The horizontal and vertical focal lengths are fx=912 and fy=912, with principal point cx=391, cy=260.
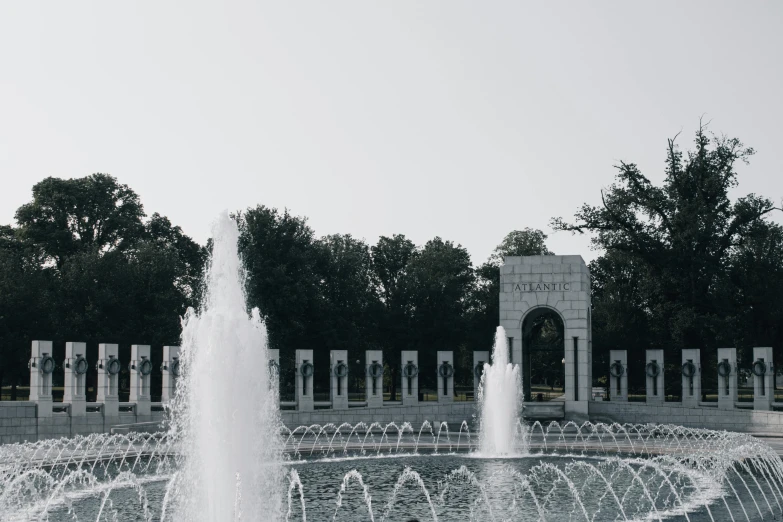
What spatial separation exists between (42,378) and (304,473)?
1402cm

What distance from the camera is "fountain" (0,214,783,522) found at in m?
15.6

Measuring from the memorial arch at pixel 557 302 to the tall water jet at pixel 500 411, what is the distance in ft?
18.3

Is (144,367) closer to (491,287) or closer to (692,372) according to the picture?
(692,372)

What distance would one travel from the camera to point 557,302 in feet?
126

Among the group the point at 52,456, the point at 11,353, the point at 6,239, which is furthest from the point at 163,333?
the point at 52,456

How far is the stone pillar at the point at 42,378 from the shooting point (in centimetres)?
3226

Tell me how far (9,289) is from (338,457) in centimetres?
2620

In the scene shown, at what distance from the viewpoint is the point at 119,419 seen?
3412cm

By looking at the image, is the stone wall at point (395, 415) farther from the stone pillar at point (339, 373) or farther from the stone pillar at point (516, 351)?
the stone pillar at point (516, 351)

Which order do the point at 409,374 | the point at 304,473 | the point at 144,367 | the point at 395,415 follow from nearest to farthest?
the point at 304,473, the point at 144,367, the point at 395,415, the point at 409,374

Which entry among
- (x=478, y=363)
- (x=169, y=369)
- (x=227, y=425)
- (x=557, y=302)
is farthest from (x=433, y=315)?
(x=227, y=425)

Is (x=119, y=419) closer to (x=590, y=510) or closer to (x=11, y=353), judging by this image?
(x=11, y=353)

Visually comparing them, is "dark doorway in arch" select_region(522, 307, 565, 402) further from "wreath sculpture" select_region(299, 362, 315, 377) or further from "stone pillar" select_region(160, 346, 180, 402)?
"stone pillar" select_region(160, 346, 180, 402)

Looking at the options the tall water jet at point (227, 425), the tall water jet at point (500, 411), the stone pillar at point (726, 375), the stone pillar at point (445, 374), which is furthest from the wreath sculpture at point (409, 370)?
the tall water jet at point (227, 425)
